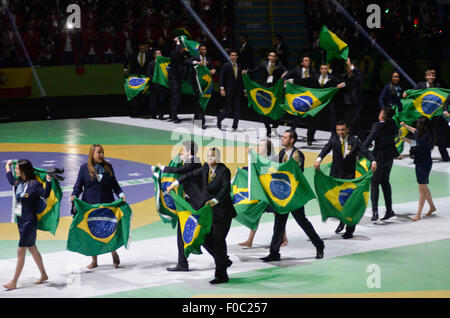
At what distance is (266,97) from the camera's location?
2034 centimetres

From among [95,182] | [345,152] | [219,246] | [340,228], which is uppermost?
[345,152]

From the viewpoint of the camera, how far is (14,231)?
1289cm

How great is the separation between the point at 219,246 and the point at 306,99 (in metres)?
9.89

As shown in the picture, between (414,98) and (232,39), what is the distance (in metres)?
15.4

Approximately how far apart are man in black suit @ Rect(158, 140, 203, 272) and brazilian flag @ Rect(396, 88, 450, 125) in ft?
27.7

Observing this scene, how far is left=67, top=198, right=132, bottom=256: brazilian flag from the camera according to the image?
34.4ft

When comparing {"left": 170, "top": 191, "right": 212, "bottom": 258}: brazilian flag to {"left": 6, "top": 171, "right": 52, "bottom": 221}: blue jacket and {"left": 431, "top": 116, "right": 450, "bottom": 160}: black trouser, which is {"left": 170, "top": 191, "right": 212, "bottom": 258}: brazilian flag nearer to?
{"left": 6, "top": 171, "right": 52, "bottom": 221}: blue jacket

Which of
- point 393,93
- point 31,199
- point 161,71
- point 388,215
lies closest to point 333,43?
point 393,93

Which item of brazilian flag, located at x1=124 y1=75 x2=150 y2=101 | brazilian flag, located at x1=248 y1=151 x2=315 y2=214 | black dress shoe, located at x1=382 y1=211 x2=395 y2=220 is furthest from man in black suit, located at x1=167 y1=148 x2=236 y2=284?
brazilian flag, located at x1=124 y1=75 x2=150 y2=101

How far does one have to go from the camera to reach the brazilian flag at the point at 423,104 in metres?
18.3

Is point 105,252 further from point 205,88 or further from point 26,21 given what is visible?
point 26,21

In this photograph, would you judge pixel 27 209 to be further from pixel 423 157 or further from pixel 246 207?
pixel 423 157

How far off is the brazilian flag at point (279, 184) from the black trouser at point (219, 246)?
1.18m
